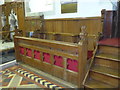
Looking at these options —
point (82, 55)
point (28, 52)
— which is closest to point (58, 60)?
point (82, 55)

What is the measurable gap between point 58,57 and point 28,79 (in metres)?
0.93

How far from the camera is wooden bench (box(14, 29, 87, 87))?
2088mm

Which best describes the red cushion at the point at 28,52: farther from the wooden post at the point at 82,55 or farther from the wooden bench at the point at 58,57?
the wooden post at the point at 82,55

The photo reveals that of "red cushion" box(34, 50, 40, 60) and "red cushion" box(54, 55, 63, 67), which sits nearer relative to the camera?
"red cushion" box(54, 55, 63, 67)

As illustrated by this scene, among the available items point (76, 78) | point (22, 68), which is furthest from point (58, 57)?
point (22, 68)

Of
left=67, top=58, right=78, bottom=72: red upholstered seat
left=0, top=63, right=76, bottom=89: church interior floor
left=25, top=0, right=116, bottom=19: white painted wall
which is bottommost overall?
left=0, top=63, right=76, bottom=89: church interior floor

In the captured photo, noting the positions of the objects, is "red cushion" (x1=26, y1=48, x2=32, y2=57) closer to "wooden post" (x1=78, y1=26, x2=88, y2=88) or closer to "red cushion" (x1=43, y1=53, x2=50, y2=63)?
"red cushion" (x1=43, y1=53, x2=50, y2=63)

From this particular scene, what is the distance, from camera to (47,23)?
175 inches

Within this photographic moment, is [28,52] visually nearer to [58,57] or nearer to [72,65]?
[58,57]

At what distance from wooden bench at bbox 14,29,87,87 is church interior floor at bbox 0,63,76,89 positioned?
0.35ft

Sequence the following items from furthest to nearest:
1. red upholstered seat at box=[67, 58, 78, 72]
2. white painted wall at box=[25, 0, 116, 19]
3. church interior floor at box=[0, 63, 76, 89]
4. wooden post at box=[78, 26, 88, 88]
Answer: white painted wall at box=[25, 0, 116, 19] < church interior floor at box=[0, 63, 76, 89] < red upholstered seat at box=[67, 58, 78, 72] < wooden post at box=[78, 26, 88, 88]

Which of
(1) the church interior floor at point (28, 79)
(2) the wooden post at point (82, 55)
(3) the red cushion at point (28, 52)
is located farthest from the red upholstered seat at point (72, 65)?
(3) the red cushion at point (28, 52)

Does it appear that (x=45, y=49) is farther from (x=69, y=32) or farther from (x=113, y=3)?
(x=113, y=3)

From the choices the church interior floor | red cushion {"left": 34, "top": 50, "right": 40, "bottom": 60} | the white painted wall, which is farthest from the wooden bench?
the white painted wall
